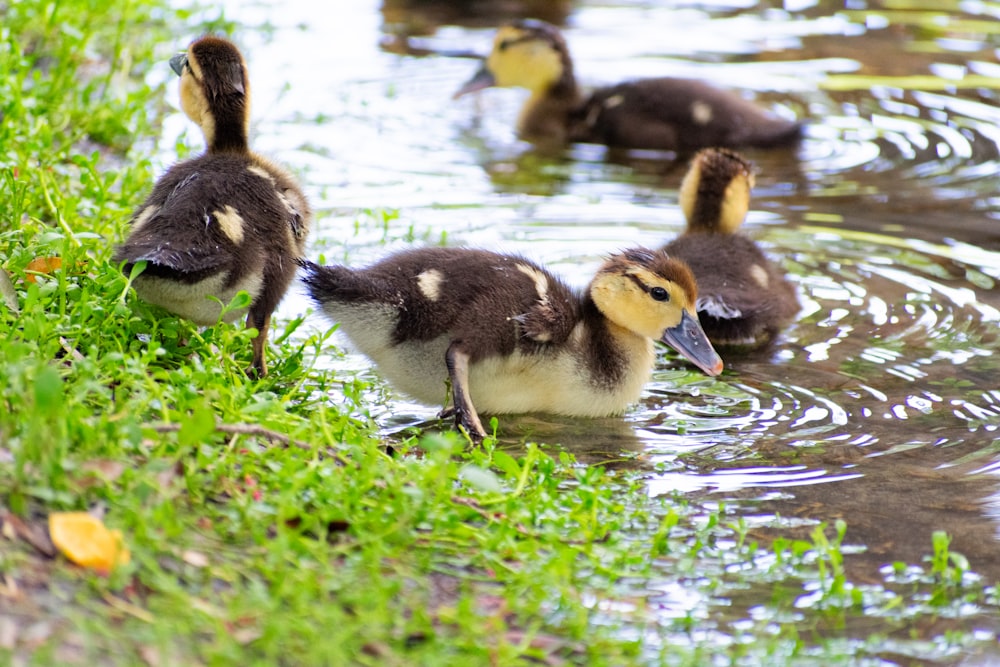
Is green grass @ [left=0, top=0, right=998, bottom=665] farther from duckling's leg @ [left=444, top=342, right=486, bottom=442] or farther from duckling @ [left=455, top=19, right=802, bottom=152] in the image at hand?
duckling @ [left=455, top=19, right=802, bottom=152]

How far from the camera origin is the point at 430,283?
4543 millimetres

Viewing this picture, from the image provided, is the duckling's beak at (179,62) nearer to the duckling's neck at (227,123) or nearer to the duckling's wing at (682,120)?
the duckling's neck at (227,123)

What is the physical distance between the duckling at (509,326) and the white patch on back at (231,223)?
0.25m

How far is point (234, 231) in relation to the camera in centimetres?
427

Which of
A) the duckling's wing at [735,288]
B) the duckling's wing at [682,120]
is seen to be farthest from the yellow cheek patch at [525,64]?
the duckling's wing at [735,288]

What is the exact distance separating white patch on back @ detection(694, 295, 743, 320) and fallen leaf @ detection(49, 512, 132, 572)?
309 cm

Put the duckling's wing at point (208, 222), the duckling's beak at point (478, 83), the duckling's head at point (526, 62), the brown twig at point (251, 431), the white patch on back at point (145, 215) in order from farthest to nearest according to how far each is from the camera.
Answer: the duckling's beak at point (478, 83) < the duckling's head at point (526, 62) < the white patch on back at point (145, 215) < the duckling's wing at point (208, 222) < the brown twig at point (251, 431)

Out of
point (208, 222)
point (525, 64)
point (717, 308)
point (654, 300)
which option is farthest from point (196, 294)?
point (525, 64)

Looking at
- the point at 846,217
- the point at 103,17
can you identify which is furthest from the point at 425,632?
the point at 103,17

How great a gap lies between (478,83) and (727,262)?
416 cm

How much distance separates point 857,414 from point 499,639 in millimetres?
2271

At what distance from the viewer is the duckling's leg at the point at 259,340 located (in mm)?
4480

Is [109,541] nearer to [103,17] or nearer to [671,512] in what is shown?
[671,512]

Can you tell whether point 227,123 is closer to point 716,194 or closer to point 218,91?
point 218,91
